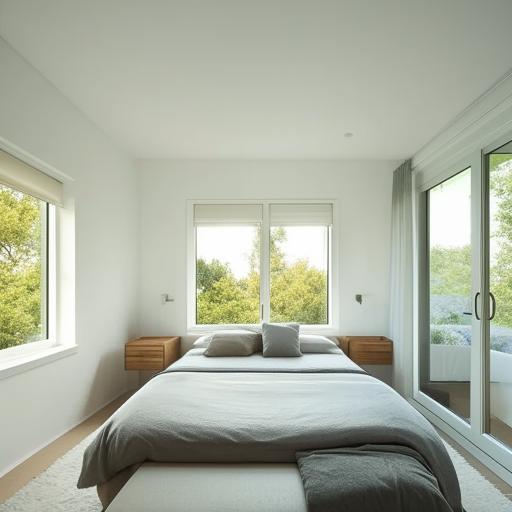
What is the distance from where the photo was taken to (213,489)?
176 cm

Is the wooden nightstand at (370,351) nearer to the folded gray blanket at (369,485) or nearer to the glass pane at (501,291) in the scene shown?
the glass pane at (501,291)

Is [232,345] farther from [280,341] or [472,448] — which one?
[472,448]

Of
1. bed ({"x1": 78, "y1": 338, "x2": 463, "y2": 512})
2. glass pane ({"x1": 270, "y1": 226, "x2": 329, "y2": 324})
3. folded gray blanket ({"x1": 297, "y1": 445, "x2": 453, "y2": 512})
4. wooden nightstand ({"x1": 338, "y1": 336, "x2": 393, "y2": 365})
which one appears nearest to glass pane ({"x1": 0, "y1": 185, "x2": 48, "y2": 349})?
bed ({"x1": 78, "y1": 338, "x2": 463, "y2": 512})

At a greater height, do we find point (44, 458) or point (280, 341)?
point (280, 341)

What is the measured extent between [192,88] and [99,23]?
87 cm

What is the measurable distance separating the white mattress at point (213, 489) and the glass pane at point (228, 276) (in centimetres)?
307

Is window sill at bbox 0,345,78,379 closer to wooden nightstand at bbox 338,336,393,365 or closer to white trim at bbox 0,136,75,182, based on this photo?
white trim at bbox 0,136,75,182

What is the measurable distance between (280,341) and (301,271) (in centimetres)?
129

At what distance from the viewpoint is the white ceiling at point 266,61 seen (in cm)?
221

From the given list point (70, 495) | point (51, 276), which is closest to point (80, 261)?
point (51, 276)

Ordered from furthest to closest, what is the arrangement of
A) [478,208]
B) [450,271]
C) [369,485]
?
1. [450,271]
2. [478,208]
3. [369,485]

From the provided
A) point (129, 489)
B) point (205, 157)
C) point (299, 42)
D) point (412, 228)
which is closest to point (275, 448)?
point (129, 489)

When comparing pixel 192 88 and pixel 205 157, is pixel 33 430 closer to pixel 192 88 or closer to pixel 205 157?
pixel 192 88

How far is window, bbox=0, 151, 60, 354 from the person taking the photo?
113 inches
